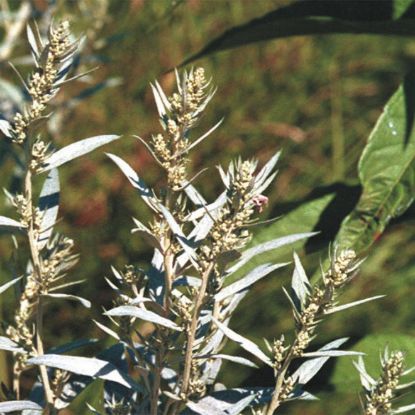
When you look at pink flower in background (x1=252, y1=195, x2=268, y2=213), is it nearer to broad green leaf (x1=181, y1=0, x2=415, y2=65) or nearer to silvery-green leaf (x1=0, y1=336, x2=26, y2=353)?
silvery-green leaf (x1=0, y1=336, x2=26, y2=353)

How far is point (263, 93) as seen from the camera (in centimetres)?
352

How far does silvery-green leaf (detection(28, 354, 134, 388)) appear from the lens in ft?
1.96

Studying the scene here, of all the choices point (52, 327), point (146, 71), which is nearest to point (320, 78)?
point (146, 71)

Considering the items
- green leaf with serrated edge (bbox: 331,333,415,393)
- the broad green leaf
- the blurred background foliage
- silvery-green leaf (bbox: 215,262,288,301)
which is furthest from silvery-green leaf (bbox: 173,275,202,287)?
the blurred background foliage

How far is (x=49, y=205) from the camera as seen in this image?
28.0 inches

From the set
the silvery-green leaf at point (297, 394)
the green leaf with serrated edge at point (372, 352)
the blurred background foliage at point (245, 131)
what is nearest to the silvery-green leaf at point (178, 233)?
the silvery-green leaf at point (297, 394)

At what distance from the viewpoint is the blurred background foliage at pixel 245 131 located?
2674 mm

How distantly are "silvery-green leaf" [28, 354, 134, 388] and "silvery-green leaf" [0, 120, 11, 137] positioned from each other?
16 cm

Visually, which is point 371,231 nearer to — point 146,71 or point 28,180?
point 28,180

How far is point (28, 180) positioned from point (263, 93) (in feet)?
9.72

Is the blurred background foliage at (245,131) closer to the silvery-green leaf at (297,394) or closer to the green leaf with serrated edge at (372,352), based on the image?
the green leaf with serrated edge at (372,352)

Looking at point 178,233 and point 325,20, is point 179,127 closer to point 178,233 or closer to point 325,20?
point 178,233

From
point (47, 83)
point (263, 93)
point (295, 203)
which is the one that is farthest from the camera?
point (263, 93)

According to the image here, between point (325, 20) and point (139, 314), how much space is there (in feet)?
1.79
